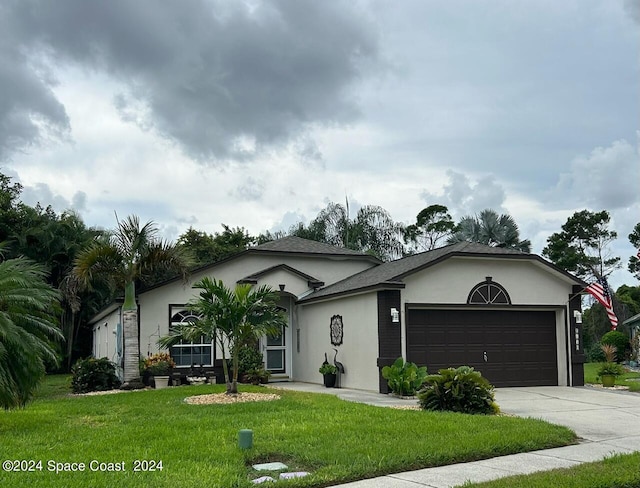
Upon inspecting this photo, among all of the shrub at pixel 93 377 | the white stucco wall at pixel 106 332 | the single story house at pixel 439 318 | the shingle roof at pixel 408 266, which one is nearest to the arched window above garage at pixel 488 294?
the single story house at pixel 439 318

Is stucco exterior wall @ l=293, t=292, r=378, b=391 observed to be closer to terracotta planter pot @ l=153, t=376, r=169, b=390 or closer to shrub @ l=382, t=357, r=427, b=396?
shrub @ l=382, t=357, r=427, b=396

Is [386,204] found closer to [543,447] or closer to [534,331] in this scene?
[534,331]

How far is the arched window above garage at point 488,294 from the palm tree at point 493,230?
18561mm

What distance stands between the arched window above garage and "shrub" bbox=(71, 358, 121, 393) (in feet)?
33.6

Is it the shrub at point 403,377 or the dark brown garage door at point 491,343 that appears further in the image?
the dark brown garage door at point 491,343

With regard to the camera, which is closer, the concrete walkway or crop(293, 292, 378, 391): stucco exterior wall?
the concrete walkway

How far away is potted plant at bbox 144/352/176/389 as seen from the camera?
19094 mm

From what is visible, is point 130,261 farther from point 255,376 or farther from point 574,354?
point 574,354

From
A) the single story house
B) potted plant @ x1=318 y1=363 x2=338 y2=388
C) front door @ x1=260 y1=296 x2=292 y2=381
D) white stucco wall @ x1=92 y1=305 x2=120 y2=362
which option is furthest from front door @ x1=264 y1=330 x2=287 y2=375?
white stucco wall @ x1=92 y1=305 x2=120 y2=362

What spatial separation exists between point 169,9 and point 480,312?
11150 mm

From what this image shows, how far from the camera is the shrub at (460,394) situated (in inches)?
468

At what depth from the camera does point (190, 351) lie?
2166cm

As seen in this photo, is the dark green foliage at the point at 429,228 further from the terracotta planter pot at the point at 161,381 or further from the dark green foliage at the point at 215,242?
the terracotta planter pot at the point at 161,381

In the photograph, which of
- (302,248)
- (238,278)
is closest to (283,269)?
(238,278)
